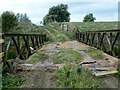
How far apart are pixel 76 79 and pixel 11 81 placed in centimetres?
145

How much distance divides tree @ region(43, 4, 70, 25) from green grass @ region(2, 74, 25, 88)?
1792 inches

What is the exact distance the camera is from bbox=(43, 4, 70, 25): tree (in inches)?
2011

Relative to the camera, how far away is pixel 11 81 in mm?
5203

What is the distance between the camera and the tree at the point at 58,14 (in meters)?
51.1

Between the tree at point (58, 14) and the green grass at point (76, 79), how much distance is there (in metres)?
45.4

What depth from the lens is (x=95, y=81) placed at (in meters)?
5.06

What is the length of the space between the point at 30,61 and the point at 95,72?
2.55 meters

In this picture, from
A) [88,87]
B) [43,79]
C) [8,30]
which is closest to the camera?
[88,87]

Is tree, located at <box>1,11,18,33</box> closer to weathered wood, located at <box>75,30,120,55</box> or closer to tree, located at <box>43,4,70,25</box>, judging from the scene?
weathered wood, located at <box>75,30,120,55</box>

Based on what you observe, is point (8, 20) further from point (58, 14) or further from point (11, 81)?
point (58, 14)

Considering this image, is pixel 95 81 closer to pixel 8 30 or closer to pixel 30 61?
pixel 30 61

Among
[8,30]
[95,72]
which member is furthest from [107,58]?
[8,30]

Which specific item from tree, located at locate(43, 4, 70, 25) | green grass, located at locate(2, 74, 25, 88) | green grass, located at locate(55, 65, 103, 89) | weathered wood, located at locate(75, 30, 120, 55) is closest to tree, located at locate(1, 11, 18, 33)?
weathered wood, located at locate(75, 30, 120, 55)

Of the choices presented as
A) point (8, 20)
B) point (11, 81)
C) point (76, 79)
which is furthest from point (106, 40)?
point (8, 20)
